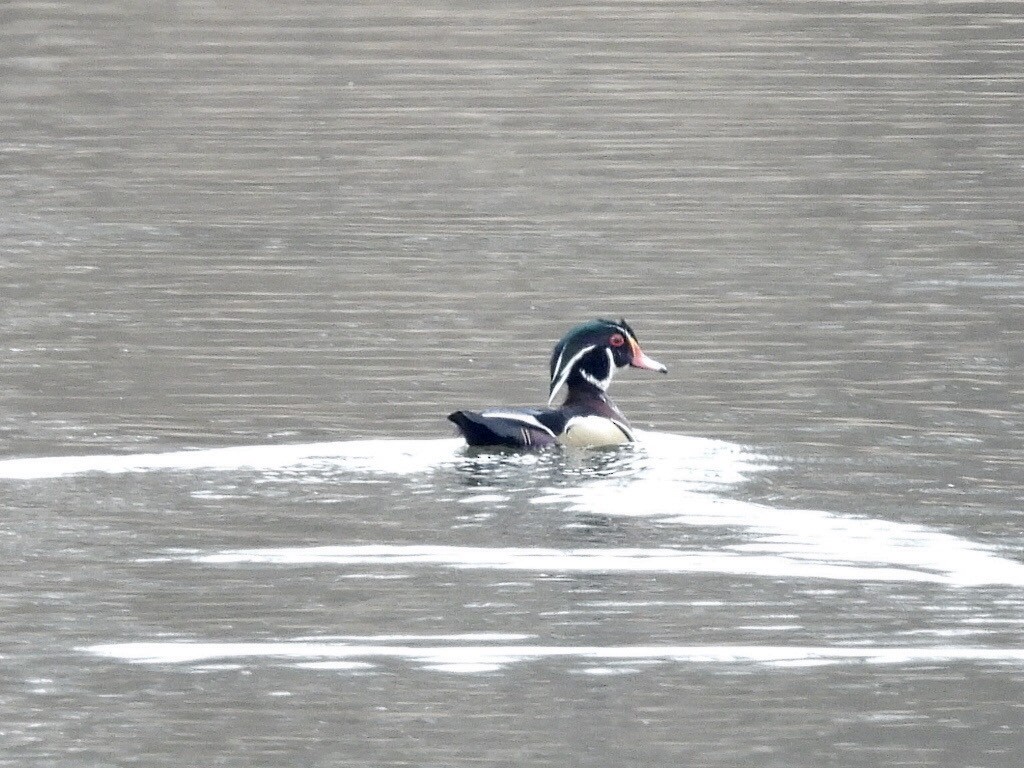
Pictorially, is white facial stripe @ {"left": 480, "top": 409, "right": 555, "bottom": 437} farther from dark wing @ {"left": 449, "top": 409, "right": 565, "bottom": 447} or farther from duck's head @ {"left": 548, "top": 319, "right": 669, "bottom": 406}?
duck's head @ {"left": 548, "top": 319, "right": 669, "bottom": 406}

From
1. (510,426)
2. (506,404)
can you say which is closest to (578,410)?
(510,426)

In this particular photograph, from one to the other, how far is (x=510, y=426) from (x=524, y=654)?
328 centimetres

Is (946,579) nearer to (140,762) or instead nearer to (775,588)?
(775,588)

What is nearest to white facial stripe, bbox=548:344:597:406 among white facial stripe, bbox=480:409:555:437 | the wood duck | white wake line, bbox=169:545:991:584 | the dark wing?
the wood duck

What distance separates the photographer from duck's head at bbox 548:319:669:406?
13414mm

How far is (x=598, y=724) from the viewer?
842 centimetres

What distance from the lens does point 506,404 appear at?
562 inches

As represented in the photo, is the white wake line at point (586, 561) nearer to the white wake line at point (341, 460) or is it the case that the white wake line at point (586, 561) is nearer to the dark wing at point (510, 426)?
the white wake line at point (341, 460)

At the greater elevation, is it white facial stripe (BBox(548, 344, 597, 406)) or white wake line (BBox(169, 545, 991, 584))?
white facial stripe (BBox(548, 344, 597, 406))

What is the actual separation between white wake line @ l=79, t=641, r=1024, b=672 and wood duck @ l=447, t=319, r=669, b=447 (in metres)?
2.86

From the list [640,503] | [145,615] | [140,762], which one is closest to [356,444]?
[640,503]

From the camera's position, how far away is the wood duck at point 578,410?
12305mm

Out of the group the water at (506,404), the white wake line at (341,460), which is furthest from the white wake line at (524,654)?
the white wake line at (341,460)

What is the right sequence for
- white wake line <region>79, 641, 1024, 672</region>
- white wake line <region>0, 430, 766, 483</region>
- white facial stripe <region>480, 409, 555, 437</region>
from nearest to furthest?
white wake line <region>79, 641, 1024, 672</region> → white wake line <region>0, 430, 766, 483</region> → white facial stripe <region>480, 409, 555, 437</region>
